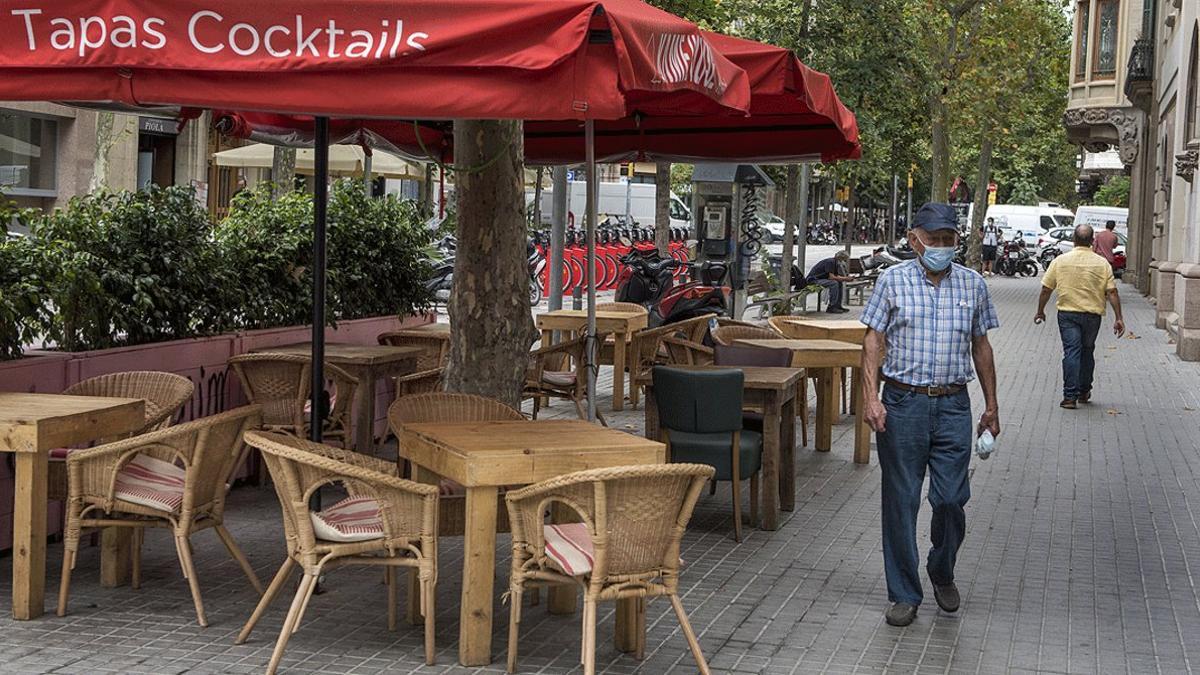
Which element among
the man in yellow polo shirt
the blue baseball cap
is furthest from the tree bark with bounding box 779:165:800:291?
the blue baseball cap

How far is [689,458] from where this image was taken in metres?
8.44

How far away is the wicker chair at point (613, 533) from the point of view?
17.7 feet

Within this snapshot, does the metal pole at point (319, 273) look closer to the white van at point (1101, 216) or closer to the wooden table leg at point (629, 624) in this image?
the wooden table leg at point (629, 624)

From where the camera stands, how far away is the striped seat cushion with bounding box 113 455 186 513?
6.27 meters

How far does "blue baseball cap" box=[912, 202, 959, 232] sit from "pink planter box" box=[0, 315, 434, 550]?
4.28 metres

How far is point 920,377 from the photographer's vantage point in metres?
6.59

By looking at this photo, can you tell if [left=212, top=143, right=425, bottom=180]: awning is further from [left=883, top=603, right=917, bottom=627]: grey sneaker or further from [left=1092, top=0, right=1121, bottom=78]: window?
[left=1092, top=0, right=1121, bottom=78]: window

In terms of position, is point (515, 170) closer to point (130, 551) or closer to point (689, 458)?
point (689, 458)

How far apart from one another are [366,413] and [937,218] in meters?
4.21

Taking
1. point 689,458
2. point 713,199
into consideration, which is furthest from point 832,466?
point 713,199

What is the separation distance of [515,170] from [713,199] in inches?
574

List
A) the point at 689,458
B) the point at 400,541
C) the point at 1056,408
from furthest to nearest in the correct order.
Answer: the point at 1056,408, the point at 689,458, the point at 400,541

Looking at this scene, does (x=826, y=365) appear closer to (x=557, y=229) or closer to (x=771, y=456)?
(x=771, y=456)

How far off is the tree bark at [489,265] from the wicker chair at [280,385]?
0.80 m
